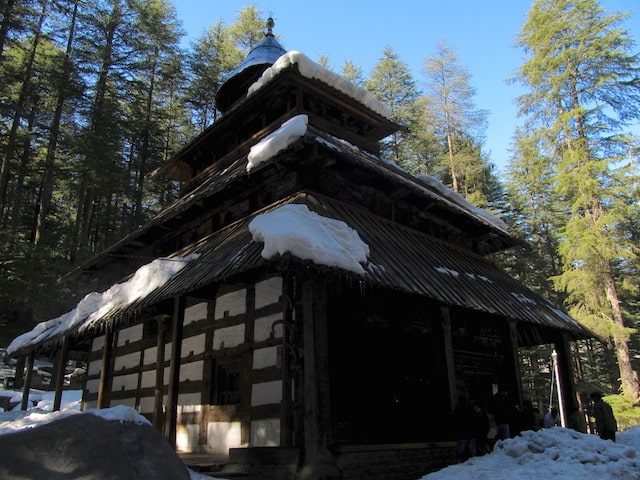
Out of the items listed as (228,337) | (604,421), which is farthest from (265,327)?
(604,421)

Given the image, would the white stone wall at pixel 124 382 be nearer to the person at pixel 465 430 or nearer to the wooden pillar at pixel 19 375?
the person at pixel 465 430

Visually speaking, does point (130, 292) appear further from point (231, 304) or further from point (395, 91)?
point (395, 91)

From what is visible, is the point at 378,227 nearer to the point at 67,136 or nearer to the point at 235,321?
the point at 235,321

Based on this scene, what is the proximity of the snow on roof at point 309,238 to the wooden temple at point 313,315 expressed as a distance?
4.4 inches

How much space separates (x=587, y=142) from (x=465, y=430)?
19.0m

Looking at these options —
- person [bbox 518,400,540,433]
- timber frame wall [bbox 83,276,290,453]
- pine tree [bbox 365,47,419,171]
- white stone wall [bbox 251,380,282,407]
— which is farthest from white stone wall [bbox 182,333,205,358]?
pine tree [bbox 365,47,419,171]

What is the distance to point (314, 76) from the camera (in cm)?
1218

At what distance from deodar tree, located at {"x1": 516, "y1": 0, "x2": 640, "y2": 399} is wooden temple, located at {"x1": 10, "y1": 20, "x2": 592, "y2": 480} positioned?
8465 mm

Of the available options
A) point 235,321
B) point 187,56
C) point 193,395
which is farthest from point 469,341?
point 187,56

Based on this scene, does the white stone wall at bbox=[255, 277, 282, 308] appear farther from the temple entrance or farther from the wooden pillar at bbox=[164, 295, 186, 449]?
→ the wooden pillar at bbox=[164, 295, 186, 449]

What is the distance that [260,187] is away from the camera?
10.9 metres

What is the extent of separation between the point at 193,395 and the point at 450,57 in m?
27.1

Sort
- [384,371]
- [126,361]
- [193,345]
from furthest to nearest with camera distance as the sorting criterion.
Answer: [126,361] → [193,345] → [384,371]

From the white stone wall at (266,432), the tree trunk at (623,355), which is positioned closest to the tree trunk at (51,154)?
the white stone wall at (266,432)
